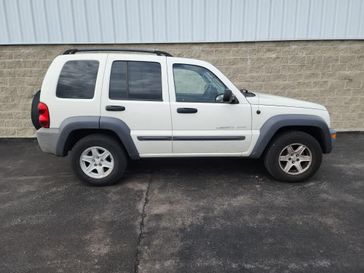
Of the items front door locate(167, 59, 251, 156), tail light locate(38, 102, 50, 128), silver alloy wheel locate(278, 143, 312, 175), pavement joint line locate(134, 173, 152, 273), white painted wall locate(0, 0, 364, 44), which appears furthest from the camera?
white painted wall locate(0, 0, 364, 44)

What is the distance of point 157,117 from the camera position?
4.04 m

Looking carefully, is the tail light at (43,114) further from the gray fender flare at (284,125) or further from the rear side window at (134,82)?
the gray fender flare at (284,125)

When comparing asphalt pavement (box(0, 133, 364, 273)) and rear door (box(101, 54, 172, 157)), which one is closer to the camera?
asphalt pavement (box(0, 133, 364, 273))

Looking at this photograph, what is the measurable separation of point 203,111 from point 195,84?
420mm

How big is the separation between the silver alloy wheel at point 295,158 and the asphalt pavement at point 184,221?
0.83 ft

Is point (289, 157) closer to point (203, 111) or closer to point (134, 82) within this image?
point (203, 111)

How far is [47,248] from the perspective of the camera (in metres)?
2.88

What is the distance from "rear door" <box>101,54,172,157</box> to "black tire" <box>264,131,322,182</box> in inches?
61.2

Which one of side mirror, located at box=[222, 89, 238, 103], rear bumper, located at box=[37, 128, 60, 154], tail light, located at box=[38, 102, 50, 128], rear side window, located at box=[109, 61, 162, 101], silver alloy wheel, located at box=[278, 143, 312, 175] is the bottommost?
silver alloy wheel, located at box=[278, 143, 312, 175]

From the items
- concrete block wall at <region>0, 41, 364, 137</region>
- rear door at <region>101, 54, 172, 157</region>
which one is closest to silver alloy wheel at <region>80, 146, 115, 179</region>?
rear door at <region>101, 54, 172, 157</region>

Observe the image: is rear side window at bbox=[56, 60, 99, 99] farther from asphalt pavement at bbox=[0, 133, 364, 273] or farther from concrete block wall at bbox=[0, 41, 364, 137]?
concrete block wall at bbox=[0, 41, 364, 137]

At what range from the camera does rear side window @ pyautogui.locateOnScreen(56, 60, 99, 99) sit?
13.0 ft

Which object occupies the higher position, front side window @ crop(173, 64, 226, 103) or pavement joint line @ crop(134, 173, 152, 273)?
front side window @ crop(173, 64, 226, 103)

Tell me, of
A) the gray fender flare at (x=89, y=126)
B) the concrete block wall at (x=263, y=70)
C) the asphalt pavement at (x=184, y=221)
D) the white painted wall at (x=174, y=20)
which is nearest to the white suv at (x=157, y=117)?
the gray fender flare at (x=89, y=126)
